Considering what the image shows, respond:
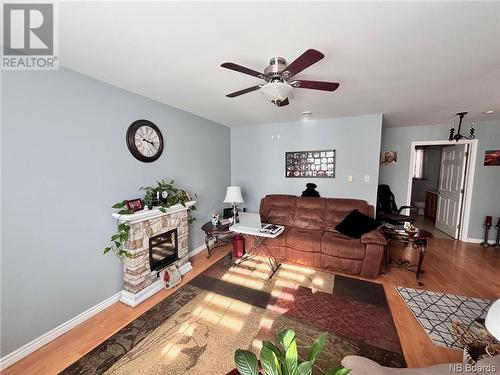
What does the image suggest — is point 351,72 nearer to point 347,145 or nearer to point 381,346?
point 347,145

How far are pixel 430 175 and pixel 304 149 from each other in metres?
5.50

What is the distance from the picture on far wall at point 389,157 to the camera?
434 cm

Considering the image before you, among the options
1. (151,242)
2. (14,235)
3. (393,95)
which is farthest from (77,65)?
(393,95)

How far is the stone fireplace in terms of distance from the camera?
223cm

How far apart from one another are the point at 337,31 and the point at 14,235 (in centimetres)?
287

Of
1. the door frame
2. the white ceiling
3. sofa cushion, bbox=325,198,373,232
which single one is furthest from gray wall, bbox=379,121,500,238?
the white ceiling

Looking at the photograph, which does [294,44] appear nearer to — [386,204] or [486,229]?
[386,204]

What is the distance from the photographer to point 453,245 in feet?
12.6

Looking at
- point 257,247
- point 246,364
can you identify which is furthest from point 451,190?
point 246,364

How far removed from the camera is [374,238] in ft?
8.84

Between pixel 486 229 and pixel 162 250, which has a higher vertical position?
pixel 486 229

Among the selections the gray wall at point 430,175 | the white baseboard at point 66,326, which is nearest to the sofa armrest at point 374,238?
the white baseboard at point 66,326

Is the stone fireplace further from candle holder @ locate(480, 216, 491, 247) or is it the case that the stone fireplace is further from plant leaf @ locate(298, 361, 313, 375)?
candle holder @ locate(480, 216, 491, 247)

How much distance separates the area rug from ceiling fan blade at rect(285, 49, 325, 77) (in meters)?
2.58
